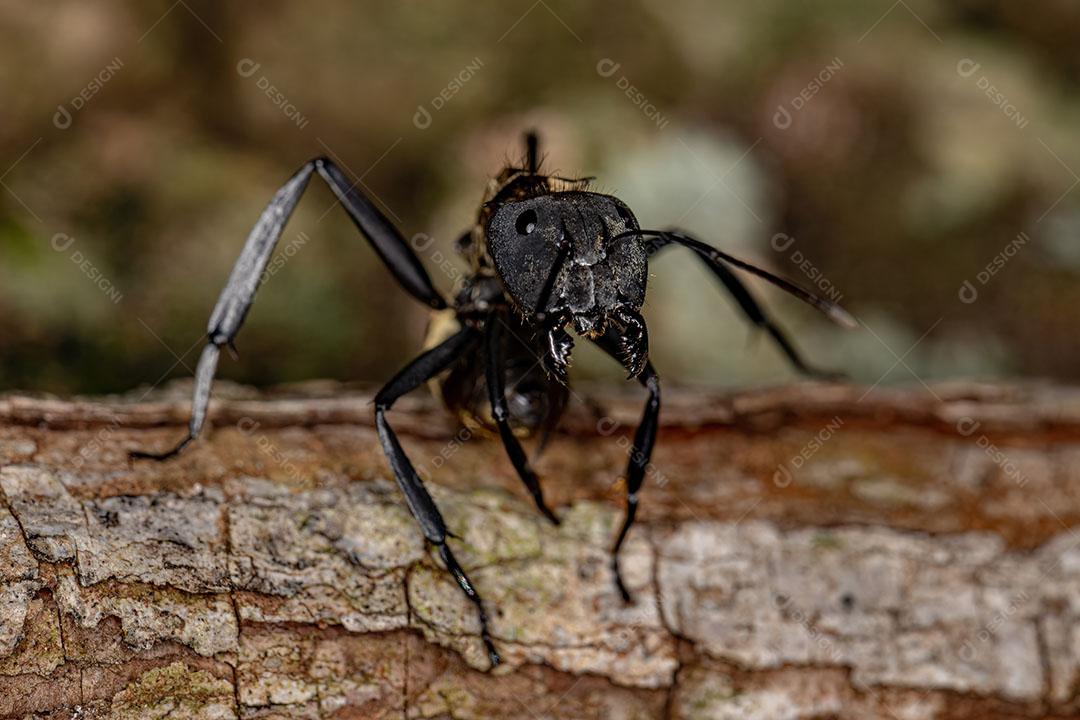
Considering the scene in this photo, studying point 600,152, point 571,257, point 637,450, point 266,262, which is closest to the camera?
point 571,257

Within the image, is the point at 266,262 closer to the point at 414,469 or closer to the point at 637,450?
the point at 414,469

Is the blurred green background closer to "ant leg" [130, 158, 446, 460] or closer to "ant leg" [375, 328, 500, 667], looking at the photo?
"ant leg" [130, 158, 446, 460]

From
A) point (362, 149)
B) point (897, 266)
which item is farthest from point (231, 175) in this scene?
point (897, 266)

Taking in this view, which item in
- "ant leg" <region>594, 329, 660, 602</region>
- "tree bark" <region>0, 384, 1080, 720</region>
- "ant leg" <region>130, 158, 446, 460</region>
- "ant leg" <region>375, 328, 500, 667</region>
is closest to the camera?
"tree bark" <region>0, 384, 1080, 720</region>

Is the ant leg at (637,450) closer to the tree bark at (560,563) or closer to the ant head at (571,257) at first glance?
the tree bark at (560,563)

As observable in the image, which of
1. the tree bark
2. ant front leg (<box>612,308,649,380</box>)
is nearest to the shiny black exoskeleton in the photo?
ant front leg (<box>612,308,649,380</box>)

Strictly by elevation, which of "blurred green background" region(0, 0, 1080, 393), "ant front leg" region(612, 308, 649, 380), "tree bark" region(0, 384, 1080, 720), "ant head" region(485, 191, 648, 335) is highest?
"blurred green background" region(0, 0, 1080, 393)

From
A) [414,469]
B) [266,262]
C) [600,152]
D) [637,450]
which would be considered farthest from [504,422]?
[600,152]

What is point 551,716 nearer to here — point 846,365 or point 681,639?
point 681,639
